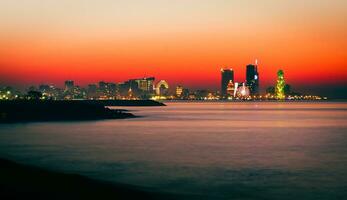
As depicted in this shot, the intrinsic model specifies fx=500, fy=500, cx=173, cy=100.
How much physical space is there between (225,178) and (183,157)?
8.39m

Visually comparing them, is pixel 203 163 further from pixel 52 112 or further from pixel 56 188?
pixel 52 112

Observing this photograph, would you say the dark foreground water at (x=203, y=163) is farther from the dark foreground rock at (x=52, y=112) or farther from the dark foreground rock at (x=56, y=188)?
the dark foreground rock at (x=52, y=112)

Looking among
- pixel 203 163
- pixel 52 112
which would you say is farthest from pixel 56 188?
pixel 52 112

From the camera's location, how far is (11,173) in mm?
18719

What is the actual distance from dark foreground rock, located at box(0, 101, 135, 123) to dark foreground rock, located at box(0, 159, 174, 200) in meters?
58.5

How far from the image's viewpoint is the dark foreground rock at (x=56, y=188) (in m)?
15.0

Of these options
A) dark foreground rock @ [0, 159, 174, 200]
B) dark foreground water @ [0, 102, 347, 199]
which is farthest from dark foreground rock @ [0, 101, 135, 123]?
dark foreground rock @ [0, 159, 174, 200]

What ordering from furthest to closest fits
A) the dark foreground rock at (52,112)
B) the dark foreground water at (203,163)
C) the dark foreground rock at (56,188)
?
1. the dark foreground rock at (52,112)
2. the dark foreground water at (203,163)
3. the dark foreground rock at (56,188)

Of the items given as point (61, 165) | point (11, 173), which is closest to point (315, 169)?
point (61, 165)

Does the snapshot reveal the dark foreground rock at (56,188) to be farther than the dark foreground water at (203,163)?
No

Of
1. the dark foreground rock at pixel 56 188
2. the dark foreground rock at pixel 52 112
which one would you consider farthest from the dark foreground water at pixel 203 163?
the dark foreground rock at pixel 52 112

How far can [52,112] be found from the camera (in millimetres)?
85500

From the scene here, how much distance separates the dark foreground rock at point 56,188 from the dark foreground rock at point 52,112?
5848 centimetres

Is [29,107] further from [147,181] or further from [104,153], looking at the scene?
[147,181]
